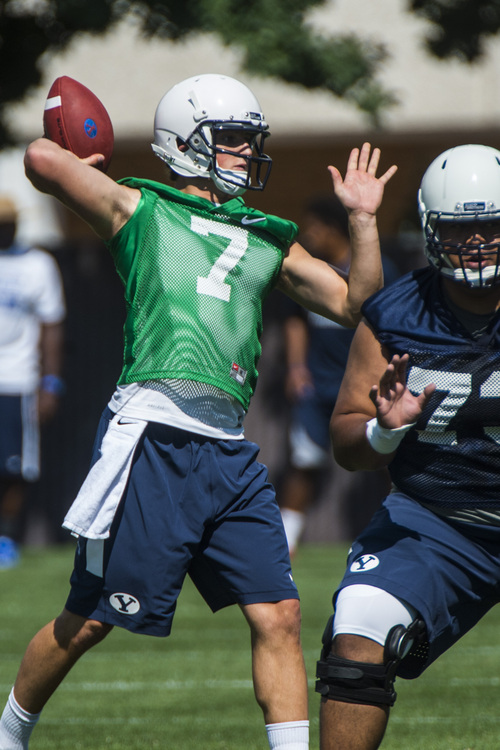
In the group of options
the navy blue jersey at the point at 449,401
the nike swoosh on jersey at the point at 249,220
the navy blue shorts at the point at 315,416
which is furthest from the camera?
the navy blue shorts at the point at 315,416

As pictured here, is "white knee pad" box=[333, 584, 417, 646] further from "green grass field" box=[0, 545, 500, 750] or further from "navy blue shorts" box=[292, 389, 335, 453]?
"navy blue shorts" box=[292, 389, 335, 453]

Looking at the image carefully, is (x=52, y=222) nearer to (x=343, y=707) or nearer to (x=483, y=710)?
(x=483, y=710)

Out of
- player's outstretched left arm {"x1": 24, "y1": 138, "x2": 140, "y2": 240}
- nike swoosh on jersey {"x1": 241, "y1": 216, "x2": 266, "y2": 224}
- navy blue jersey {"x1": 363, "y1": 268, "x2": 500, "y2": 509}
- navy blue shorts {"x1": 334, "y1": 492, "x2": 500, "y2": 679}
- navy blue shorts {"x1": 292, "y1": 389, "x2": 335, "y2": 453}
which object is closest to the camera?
navy blue shorts {"x1": 334, "y1": 492, "x2": 500, "y2": 679}

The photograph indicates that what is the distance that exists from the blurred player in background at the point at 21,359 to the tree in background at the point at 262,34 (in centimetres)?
126

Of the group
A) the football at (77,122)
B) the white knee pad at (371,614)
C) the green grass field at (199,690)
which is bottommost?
the green grass field at (199,690)

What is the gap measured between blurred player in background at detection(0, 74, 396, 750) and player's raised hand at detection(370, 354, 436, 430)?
1.85ft

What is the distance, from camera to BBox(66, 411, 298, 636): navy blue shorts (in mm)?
3547

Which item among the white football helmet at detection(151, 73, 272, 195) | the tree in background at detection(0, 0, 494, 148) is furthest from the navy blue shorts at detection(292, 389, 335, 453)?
the white football helmet at detection(151, 73, 272, 195)

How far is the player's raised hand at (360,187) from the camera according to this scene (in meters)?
3.88

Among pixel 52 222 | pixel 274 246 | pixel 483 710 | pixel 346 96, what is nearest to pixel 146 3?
pixel 346 96

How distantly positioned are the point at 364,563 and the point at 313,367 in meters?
5.26

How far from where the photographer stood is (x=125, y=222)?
3723 millimetres

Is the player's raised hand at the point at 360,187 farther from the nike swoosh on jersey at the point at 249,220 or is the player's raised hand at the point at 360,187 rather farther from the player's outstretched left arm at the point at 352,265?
the nike swoosh on jersey at the point at 249,220

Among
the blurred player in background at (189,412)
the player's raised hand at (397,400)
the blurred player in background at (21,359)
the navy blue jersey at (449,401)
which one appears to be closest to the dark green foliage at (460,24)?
the blurred player in background at (21,359)
